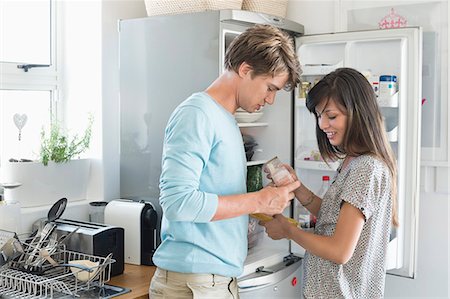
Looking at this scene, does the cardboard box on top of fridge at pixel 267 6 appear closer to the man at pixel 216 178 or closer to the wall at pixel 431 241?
the wall at pixel 431 241

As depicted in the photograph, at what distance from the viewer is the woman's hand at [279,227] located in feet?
5.81

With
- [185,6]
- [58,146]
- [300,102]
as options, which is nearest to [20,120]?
[58,146]

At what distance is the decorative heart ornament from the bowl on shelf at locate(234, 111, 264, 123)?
809 millimetres

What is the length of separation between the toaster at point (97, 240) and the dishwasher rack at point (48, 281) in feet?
0.14

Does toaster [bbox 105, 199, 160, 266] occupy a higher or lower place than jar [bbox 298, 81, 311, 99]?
lower

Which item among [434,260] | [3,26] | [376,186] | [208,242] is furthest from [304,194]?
[3,26]

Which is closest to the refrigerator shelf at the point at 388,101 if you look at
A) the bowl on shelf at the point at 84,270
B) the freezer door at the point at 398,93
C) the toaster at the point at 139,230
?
the freezer door at the point at 398,93

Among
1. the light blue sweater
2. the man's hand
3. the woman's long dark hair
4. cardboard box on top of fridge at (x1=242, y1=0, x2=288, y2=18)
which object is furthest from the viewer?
cardboard box on top of fridge at (x1=242, y1=0, x2=288, y2=18)

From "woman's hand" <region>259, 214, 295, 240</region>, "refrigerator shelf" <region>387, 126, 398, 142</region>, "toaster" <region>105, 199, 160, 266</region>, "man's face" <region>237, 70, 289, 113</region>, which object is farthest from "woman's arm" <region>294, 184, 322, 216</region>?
"toaster" <region>105, 199, 160, 266</region>

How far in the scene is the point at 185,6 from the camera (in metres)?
2.29

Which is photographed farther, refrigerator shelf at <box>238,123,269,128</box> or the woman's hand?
refrigerator shelf at <box>238,123,269,128</box>

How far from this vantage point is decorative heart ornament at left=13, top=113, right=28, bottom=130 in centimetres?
235

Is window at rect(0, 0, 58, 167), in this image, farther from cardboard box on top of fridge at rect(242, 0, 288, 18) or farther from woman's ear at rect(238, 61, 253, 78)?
woman's ear at rect(238, 61, 253, 78)

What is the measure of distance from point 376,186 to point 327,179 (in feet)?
2.29
